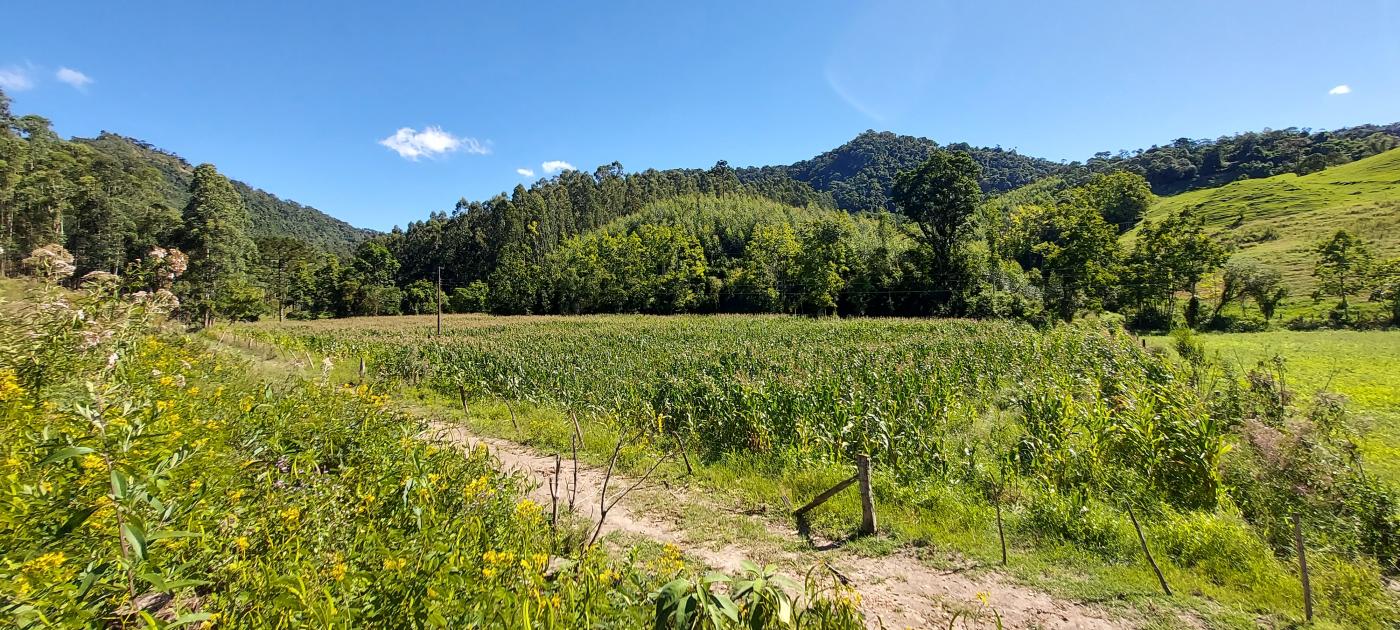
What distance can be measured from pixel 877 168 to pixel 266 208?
17455cm

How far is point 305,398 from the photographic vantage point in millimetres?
5879

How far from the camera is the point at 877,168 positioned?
154 metres

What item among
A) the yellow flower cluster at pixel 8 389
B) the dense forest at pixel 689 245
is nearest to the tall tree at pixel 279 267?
the dense forest at pixel 689 245

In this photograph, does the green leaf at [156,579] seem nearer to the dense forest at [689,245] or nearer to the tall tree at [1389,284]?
the dense forest at [689,245]

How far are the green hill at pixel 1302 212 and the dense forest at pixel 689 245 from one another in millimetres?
8046

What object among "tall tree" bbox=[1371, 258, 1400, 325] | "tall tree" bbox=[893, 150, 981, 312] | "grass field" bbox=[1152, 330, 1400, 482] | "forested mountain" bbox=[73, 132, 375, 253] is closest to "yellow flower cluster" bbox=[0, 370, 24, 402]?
"grass field" bbox=[1152, 330, 1400, 482]

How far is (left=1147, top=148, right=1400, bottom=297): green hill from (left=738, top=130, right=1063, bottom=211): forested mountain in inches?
2170

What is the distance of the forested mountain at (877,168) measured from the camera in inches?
5157

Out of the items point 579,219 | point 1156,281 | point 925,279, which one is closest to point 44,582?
point 925,279

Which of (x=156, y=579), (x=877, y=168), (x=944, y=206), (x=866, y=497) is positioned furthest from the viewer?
(x=877, y=168)

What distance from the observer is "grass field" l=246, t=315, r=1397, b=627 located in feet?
17.0

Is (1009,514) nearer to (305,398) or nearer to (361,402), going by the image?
(361,402)

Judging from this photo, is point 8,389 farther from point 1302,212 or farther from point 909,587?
point 1302,212

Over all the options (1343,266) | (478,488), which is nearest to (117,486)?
(478,488)
